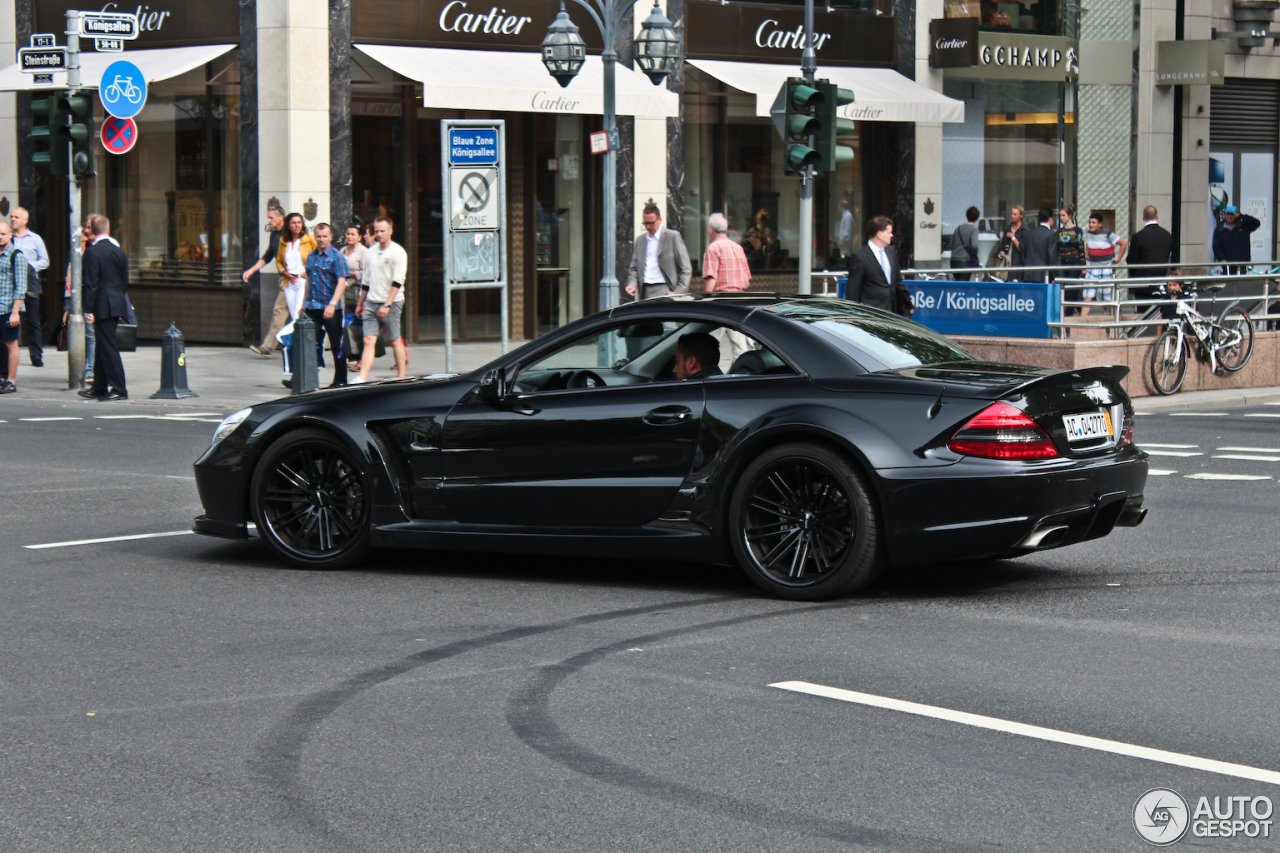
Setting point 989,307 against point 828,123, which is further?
point 989,307

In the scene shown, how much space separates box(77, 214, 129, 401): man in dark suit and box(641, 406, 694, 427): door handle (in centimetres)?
1136

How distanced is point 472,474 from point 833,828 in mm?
3992

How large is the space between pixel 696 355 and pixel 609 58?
11.4 meters

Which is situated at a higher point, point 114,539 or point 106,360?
point 106,360

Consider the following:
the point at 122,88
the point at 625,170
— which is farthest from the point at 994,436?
the point at 625,170

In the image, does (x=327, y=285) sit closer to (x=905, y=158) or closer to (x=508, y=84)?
(x=508, y=84)

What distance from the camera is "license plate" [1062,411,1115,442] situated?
7320mm

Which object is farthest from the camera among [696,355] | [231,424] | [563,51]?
[563,51]

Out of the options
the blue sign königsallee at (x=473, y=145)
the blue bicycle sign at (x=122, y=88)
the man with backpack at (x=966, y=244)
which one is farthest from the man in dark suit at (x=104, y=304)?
the man with backpack at (x=966, y=244)

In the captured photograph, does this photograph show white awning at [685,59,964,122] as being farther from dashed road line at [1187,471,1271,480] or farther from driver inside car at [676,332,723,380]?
driver inside car at [676,332,723,380]

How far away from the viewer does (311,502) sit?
27.8 feet

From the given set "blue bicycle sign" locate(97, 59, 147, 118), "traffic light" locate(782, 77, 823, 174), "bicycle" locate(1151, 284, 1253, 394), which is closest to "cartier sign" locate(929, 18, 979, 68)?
"bicycle" locate(1151, 284, 1253, 394)

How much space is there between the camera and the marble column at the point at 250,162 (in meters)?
23.1

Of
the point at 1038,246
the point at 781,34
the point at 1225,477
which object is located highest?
the point at 781,34
